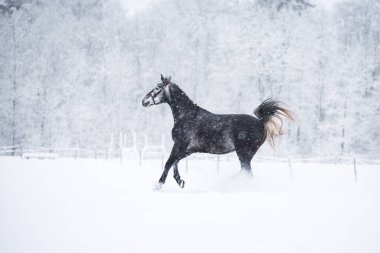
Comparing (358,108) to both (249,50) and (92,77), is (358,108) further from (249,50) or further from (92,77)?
(92,77)

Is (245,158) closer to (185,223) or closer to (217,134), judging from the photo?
(217,134)

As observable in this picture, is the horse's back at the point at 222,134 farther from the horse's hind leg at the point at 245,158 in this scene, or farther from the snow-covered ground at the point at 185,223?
the snow-covered ground at the point at 185,223

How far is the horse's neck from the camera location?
10961 millimetres

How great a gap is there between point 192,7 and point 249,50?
7.37 metres

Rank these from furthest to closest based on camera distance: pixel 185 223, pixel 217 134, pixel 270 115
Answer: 1. pixel 270 115
2. pixel 217 134
3. pixel 185 223

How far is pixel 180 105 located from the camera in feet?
36.3

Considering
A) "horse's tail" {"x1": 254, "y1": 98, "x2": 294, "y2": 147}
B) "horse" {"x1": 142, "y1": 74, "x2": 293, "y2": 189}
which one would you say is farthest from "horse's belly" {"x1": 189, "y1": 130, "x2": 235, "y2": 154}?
"horse's tail" {"x1": 254, "y1": 98, "x2": 294, "y2": 147}

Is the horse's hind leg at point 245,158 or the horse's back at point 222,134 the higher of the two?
the horse's back at point 222,134

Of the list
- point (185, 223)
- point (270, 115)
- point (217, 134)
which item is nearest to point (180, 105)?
point (217, 134)

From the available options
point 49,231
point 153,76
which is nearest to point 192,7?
point 153,76

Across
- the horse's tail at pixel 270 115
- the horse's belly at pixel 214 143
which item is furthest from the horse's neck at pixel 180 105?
the horse's tail at pixel 270 115

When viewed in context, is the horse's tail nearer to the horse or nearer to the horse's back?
the horse

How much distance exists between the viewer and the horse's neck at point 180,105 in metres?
11.0

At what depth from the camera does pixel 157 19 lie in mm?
40625
